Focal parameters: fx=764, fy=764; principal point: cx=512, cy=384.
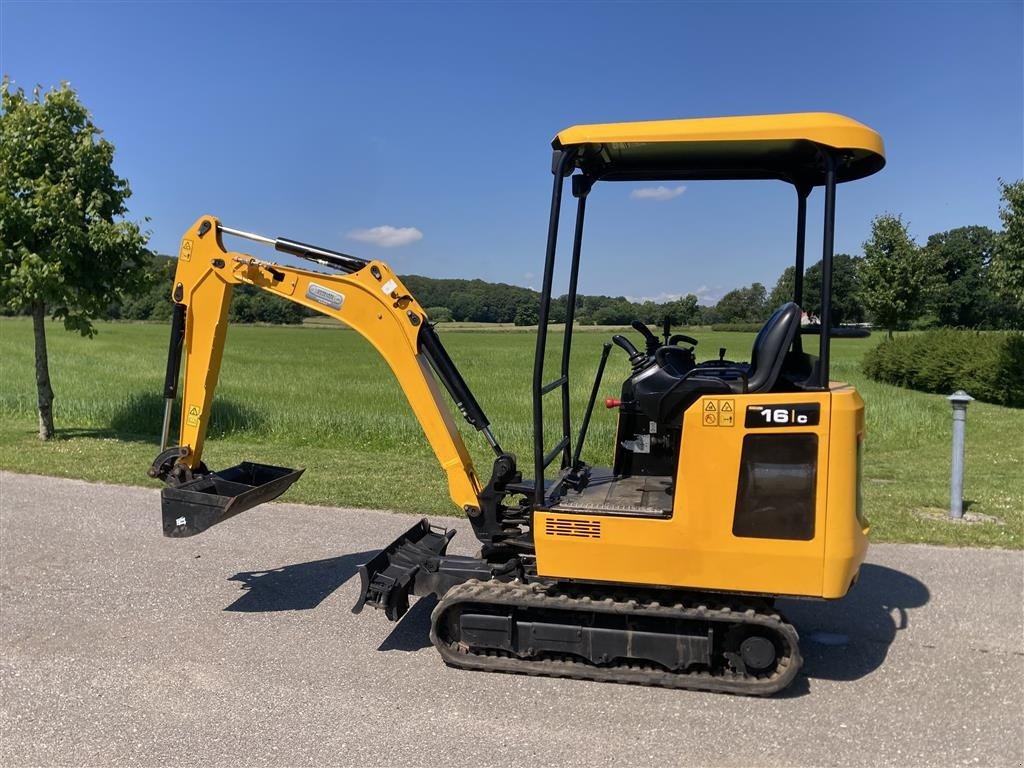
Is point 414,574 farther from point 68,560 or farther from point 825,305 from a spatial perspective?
point 68,560

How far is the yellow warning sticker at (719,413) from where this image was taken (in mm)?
3973

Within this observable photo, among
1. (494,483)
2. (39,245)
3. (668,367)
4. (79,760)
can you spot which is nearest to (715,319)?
(668,367)

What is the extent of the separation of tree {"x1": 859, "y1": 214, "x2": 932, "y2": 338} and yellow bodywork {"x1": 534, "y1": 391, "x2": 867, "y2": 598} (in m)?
27.3

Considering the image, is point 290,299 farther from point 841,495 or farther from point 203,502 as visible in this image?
point 841,495

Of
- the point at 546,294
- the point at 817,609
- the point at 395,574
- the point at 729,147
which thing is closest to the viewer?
the point at 546,294

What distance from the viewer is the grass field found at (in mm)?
8062

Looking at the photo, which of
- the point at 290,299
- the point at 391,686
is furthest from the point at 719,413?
the point at 290,299

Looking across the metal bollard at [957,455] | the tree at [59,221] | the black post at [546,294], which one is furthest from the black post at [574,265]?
the tree at [59,221]

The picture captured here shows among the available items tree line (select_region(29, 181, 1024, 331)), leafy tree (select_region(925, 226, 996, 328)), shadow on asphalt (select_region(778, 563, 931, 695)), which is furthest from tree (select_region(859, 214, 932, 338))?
leafy tree (select_region(925, 226, 996, 328))

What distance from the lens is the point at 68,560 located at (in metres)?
6.11

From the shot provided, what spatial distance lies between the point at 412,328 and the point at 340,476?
4.90 metres

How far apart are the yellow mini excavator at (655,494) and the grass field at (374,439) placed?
161 centimetres

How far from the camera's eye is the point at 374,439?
12117mm

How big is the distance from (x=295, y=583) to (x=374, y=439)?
642 cm
